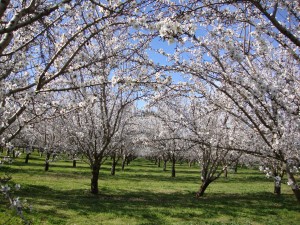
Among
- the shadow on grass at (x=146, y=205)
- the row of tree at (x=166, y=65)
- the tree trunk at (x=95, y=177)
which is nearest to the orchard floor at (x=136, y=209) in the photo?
the shadow on grass at (x=146, y=205)

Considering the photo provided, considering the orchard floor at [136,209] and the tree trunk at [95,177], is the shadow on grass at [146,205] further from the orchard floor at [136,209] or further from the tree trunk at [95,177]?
the tree trunk at [95,177]

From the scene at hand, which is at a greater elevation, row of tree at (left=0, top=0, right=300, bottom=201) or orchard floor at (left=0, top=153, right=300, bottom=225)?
row of tree at (left=0, top=0, right=300, bottom=201)

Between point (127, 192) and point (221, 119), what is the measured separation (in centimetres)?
759

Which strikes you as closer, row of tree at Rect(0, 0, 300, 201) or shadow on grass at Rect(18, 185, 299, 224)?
row of tree at Rect(0, 0, 300, 201)

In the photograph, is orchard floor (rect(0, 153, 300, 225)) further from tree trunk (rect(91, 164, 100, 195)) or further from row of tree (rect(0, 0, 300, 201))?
row of tree (rect(0, 0, 300, 201))

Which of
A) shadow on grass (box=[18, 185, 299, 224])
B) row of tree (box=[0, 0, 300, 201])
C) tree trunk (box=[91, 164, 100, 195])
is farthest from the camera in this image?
tree trunk (box=[91, 164, 100, 195])

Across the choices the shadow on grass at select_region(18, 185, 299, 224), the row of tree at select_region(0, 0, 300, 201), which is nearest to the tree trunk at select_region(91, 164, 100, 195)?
the shadow on grass at select_region(18, 185, 299, 224)

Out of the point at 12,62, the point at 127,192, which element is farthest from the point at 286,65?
the point at 127,192

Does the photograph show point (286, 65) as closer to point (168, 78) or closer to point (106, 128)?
point (168, 78)

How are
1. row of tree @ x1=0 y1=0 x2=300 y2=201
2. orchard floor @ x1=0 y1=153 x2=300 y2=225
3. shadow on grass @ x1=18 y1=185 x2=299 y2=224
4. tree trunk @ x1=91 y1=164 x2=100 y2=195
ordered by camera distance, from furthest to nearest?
tree trunk @ x1=91 y1=164 x2=100 y2=195, shadow on grass @ x1=18 y1=185 x2=299 y2=224, orchard floor @ x1=0 y1=153 x2=300 y2=225, row of tree @ x1=0 y1=0 x2=300 y2=201

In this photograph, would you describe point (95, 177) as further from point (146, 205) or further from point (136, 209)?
point (136, 209)

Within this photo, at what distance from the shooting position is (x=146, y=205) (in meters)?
14.9

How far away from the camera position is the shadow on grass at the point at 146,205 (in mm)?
12555

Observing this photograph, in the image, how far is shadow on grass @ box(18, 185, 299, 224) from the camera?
12.6 m
